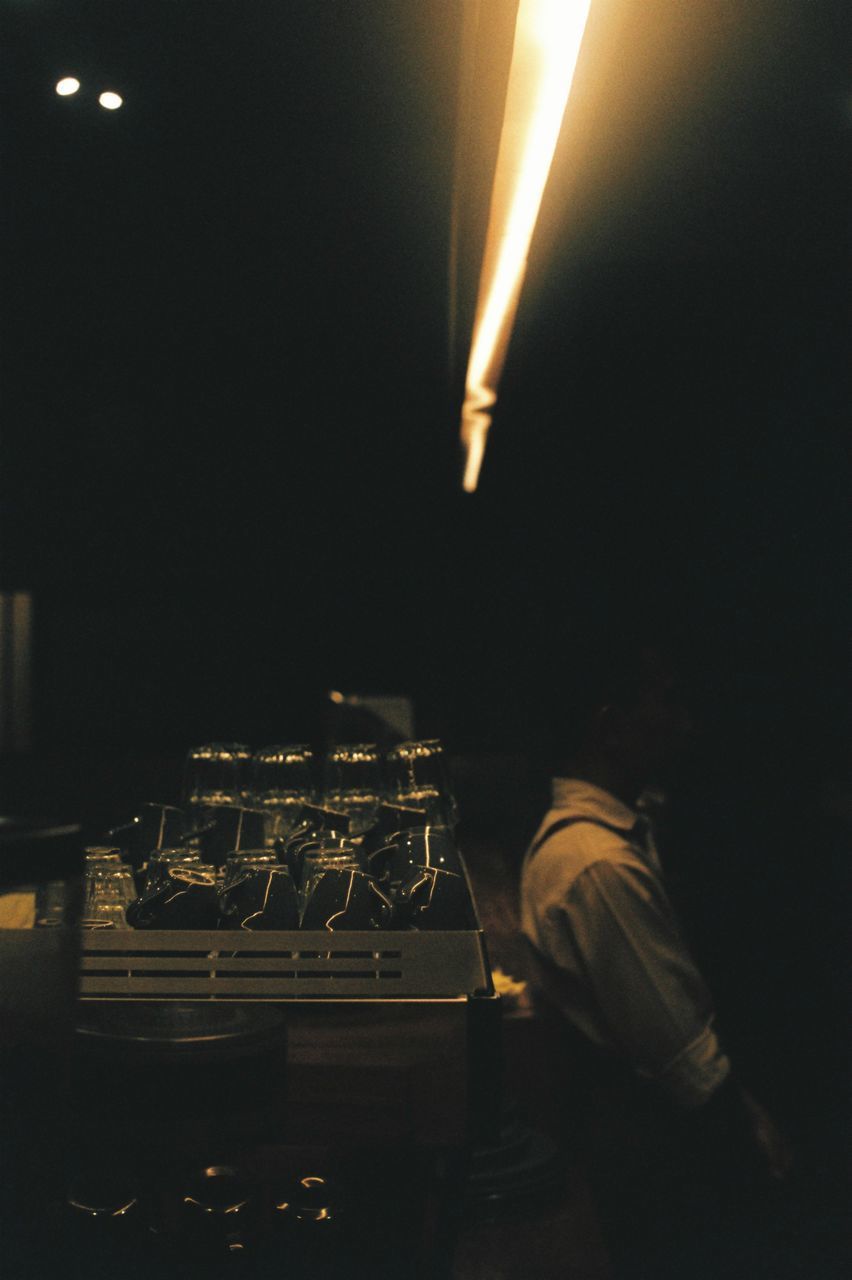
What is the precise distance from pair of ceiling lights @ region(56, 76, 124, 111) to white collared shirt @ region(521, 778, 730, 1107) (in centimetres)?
171

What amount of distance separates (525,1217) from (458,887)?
2.18 feet

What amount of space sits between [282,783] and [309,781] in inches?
1.9

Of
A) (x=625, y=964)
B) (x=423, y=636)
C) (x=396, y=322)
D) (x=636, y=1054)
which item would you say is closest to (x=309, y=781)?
(x=625, y=964)

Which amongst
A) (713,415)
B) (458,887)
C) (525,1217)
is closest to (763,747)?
(713,415)

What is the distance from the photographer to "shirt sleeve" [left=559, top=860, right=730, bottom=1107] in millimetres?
2039

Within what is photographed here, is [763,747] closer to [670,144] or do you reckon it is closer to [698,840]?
[698,840]

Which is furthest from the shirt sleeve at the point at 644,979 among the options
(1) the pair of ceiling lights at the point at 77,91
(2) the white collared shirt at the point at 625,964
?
(1) the pair of ceiling lights at the point at 77,91

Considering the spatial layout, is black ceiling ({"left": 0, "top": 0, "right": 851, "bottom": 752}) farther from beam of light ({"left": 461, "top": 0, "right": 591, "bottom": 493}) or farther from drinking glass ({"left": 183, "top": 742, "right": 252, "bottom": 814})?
drinking glass ({"left": 183, "top": 742, "right": 252, "bottom": 814})

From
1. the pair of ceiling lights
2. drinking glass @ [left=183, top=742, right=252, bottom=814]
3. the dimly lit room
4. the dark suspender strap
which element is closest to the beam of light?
the dimly lit room

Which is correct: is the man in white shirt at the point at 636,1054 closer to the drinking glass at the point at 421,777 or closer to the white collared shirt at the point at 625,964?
the white collared shirt at the point at 625,964

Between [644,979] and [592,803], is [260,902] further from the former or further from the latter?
[592,803]

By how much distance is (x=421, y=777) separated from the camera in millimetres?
1729

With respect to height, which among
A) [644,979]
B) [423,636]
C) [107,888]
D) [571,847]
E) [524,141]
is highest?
[524,141]

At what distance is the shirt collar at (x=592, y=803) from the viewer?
231 cm
